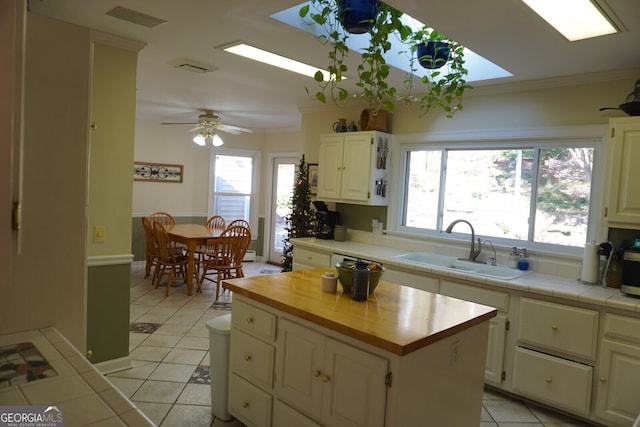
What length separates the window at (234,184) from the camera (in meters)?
7.51

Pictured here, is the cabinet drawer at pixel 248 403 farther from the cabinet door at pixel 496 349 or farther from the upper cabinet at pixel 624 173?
the upper cabinet at pixel 624 173

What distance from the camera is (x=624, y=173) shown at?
107 inches

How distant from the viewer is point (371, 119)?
13.6ft

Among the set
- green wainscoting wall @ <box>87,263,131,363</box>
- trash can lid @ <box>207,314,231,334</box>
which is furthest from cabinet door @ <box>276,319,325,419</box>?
green wainscoting wall @ <box>87,263,131,363</box>

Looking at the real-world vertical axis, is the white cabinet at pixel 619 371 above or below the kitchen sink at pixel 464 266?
below

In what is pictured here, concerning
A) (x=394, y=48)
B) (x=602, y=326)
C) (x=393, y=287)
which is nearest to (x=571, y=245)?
(x=602, y=326)

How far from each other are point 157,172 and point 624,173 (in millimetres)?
6204

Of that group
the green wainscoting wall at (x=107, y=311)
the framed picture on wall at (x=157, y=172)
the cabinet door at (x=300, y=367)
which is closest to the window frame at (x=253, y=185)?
the framed picture on wall at (x=157, y=172)

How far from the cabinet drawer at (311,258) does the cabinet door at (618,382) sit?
2236 millimetres

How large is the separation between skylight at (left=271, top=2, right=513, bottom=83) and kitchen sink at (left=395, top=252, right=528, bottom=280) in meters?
1.51

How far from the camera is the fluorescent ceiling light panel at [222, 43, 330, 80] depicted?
9.95ft

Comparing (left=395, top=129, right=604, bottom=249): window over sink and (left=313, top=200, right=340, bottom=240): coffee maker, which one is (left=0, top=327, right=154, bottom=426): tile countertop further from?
(left=313, top=200, right=340, bottom=240): coffee maker

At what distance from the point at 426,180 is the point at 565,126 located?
1290 millimetres

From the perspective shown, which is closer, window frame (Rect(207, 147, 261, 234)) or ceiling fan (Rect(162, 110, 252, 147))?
ceiling fan (Rect(162, 110, 252, 147))
